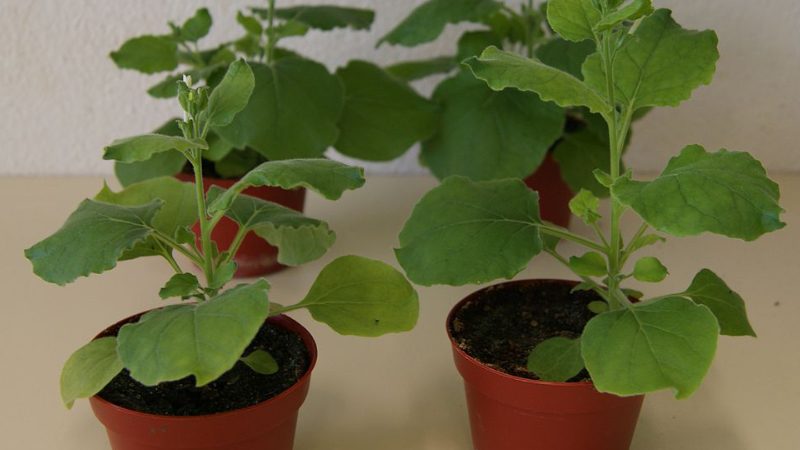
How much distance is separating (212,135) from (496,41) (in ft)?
1.42

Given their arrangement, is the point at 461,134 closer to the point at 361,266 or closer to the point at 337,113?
the point at 337,113

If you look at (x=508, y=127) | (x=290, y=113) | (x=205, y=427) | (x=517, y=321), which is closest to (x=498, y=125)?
(x=508, y=127)

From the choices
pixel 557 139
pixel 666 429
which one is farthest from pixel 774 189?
pixel 557 139

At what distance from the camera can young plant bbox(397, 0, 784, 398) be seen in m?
0.67

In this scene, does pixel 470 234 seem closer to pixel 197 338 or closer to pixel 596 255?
pixel 596 255

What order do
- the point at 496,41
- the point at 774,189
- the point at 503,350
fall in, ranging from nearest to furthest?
the point at 774,189 → the point at 503,350 → the point at 496,41

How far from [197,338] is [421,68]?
2.60ft

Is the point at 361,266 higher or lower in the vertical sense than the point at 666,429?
higher

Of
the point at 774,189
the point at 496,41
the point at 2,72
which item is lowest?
the point at 2,72

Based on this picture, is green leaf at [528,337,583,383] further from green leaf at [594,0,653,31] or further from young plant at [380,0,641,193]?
young plant at [380,0,641,193]

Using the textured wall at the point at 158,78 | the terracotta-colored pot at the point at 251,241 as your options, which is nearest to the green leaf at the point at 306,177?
the terracotta-colored pot at the point at 251,241

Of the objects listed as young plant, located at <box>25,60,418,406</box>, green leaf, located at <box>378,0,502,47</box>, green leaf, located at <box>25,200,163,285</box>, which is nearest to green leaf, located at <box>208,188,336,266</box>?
young plant, located at <box>25,60,418,406</box>

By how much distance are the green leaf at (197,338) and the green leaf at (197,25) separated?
0.62 meters

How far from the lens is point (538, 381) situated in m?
0.76
